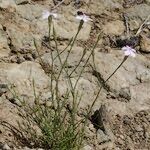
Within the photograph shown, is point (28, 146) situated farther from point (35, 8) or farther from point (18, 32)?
point (35, 8)

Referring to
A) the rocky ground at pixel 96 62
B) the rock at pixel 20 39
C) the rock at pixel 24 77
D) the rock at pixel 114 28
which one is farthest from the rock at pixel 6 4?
the rock at pixel 114 28

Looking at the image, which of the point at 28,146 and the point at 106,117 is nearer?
the point at 28,146

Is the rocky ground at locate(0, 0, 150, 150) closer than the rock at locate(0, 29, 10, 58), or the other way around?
the rocky ground at locate(0, 0, 150, 150)

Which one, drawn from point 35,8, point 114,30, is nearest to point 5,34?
point 35,8

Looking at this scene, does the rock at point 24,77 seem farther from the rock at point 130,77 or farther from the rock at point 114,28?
the rock at point 114,28

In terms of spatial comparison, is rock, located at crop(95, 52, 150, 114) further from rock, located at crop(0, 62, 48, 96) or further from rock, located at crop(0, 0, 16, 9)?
rock, located at crop(0, 0, 16, 9)

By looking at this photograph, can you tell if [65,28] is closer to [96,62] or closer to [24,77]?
[96,62]

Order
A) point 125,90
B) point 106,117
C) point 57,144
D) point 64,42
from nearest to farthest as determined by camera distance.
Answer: point 57,144
point 106,117
point 125,90
point 64,42

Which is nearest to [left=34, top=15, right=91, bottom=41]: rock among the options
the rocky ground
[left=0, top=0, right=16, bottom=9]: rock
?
the rocky ground
